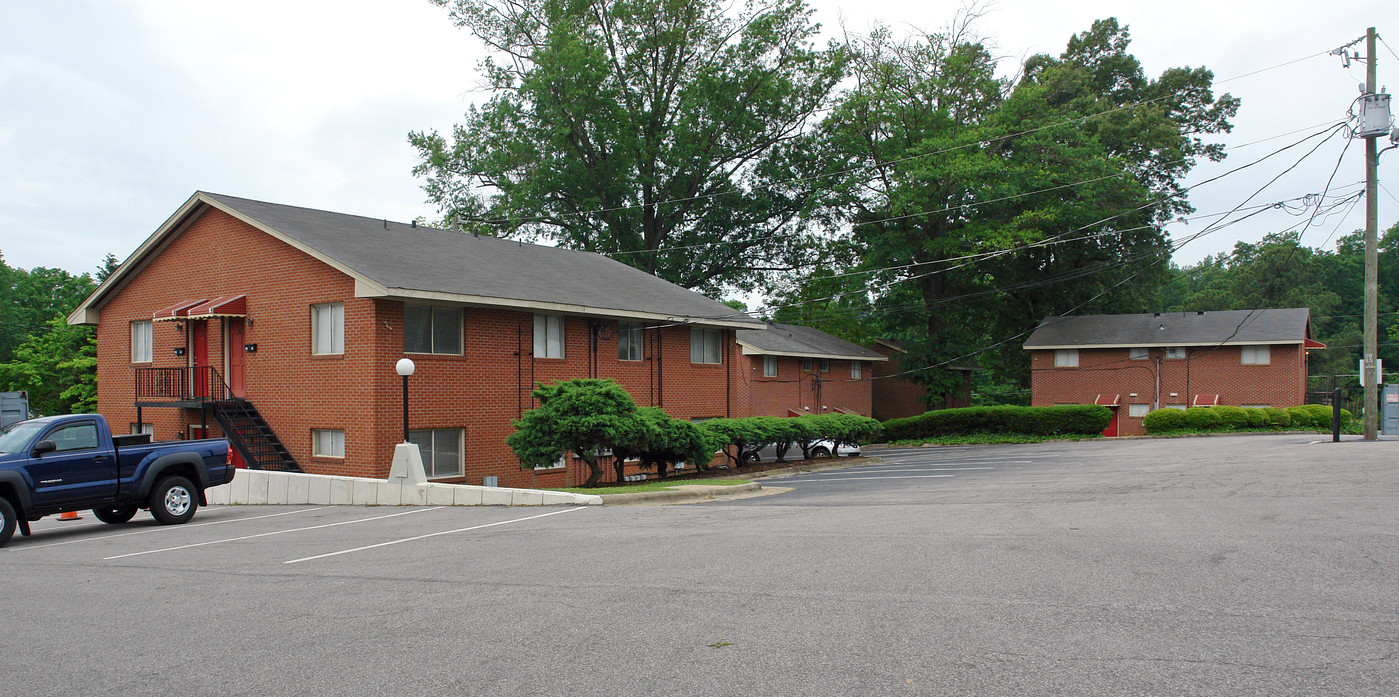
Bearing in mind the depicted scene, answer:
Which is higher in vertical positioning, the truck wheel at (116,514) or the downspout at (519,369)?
the downspout at (519,369)

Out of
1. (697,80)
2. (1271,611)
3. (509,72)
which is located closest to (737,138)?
(697,80)

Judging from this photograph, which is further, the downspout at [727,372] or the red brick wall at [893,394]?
the red brick wall at [893,394]

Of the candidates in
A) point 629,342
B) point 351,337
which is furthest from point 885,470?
point 351,337

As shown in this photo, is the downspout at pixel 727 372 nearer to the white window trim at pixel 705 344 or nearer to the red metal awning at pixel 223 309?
the white window trim at pixel 705 344

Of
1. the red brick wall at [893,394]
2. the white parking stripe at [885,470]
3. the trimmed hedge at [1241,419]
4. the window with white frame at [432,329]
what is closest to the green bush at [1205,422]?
the trimmed hedge at [1241,419]

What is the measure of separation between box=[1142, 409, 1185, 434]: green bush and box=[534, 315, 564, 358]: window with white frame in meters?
25.9

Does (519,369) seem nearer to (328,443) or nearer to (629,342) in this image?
(629,342)

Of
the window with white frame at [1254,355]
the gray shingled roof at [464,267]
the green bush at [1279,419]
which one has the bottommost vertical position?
the green bush at [1279,419]

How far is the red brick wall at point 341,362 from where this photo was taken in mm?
21625

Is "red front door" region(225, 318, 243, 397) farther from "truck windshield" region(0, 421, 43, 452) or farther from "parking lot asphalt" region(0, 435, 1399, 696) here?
"parking lot asphalt" region(0, 435, 1399, 696)

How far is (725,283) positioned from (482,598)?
46382 mm

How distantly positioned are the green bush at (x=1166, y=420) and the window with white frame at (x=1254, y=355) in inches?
363

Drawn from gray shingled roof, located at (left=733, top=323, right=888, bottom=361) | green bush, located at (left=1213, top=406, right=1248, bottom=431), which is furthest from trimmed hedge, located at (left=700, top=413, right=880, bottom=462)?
green bush, located at (left=1213, top=406, right=1248, bottom=431)

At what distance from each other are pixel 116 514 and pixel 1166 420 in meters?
36.3
